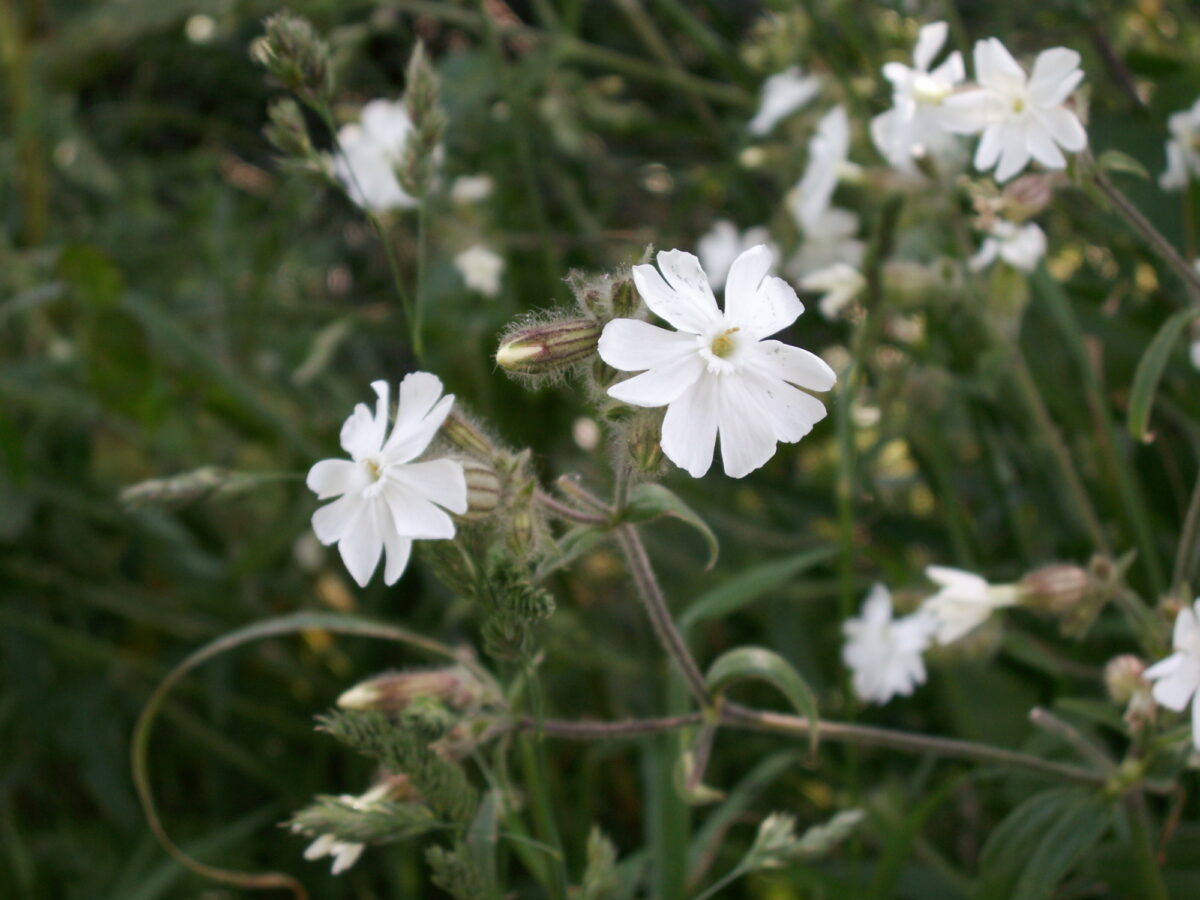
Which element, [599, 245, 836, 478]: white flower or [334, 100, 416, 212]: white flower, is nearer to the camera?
[599, 245, 836, 478]: white flower

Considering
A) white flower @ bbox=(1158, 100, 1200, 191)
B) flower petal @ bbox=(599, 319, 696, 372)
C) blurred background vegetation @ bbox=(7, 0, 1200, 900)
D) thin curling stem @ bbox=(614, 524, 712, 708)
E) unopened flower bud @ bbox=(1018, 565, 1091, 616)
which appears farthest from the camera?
blurred background vegetation @ bbox=(7, 0, 1200, 900)

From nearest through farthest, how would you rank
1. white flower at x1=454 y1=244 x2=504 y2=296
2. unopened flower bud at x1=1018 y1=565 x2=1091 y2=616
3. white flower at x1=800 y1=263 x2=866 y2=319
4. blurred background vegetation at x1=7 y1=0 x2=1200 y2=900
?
unopened flower bud at x1=1018 y1=565 x2=1091 y2=616 → white flower at x1=800 y1=263 x2=866 y2=319 → blurred background vegetation at x1=7 y1=0 x2=1200 y2=900 → white flower at x1=454 y1=244 x2=504 y2=296

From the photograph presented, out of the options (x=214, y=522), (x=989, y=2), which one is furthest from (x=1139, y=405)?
(x=214, y=522)

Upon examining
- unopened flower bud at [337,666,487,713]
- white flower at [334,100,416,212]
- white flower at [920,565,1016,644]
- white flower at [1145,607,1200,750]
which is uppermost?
white flower at [1145,607,1200,750]

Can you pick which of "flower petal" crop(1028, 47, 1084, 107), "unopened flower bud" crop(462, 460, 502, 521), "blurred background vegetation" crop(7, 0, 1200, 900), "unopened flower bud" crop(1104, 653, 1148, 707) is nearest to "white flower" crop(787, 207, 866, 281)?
"blurred background vegetation" crop(7, 0, 1200, 900)

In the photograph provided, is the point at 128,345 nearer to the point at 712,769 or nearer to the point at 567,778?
the point at 567,778

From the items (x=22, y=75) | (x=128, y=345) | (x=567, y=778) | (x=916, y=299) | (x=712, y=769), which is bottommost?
(x=567, y=778)

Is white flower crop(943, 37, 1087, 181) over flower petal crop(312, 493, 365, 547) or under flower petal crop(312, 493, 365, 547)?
over

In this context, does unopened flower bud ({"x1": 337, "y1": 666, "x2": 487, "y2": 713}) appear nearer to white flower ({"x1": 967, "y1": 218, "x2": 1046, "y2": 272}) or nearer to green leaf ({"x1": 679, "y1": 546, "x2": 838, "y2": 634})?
green leaf ({"x1": 679, "y1": 546, "x2": 838, "y2": 634})

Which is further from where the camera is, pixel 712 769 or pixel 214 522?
pixel 214 522
